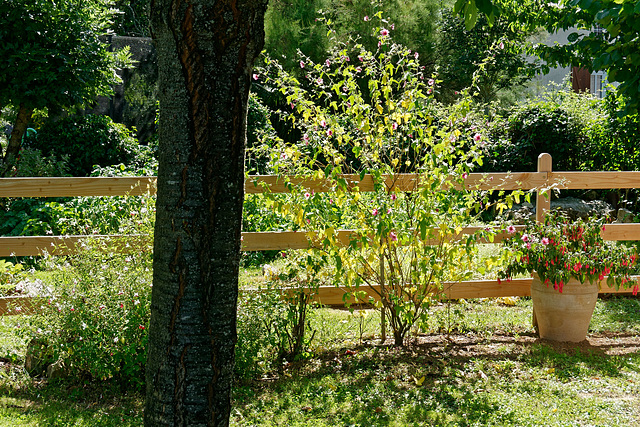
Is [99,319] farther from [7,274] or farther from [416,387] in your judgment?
[416,387]

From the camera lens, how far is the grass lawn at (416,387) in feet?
11.1

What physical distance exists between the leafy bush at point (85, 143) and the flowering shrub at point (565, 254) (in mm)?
7059

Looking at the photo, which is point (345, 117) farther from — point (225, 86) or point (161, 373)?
point (161, 373)

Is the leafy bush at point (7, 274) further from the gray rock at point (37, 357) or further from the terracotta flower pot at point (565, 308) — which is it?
the terracotta flower pot at point (565, 308)

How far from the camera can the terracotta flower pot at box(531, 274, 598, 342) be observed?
179 inches

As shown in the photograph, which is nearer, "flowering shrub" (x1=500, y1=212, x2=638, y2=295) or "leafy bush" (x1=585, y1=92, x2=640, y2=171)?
"flowering shrub" (x1=500, y1=212, x2=638, y2=295)

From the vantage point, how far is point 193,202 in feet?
6.00

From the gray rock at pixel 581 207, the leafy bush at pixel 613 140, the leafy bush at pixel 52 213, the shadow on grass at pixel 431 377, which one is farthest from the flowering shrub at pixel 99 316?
the leafy bush at pixel 613 140

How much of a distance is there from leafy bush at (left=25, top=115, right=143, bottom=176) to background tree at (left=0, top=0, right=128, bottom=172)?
1.98 feet

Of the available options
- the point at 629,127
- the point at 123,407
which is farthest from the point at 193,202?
the point at 629,127

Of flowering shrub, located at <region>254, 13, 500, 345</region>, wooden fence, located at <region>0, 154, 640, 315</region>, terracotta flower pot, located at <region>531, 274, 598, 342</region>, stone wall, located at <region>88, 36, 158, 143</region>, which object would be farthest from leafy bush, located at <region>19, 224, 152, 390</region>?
stone wall, located at <region>88, 36, 158, 143</region>

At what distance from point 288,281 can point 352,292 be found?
0.57 m

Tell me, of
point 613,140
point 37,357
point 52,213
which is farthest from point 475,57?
point 37,357

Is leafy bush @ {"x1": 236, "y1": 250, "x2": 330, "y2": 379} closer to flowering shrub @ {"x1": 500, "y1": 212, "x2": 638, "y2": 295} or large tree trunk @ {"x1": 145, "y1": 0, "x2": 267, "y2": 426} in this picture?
flowering shrub @ {"x1": 500, "y1": 212, "x2": 638, "y2": 295}
